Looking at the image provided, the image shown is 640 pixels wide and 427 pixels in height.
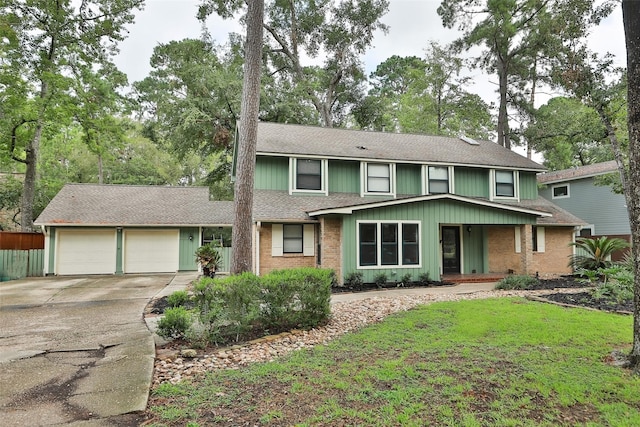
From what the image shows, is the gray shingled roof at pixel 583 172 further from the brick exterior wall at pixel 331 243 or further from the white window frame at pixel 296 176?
the brick exterior wall at pixel 331 243

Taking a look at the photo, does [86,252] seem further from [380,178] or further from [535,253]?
[535,253]

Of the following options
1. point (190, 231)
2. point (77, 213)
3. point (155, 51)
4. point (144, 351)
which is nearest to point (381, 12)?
point (155, 51)

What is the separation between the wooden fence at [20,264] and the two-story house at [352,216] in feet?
1.22

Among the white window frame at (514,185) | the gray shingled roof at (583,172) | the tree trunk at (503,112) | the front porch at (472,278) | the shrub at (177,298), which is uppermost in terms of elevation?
the tree trunk at (503,112)

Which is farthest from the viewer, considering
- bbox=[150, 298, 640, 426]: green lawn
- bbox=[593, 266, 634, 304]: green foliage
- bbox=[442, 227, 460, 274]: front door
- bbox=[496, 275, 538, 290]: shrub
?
bbox=[442, 227, 460, 274]: front door

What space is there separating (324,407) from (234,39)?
83.4 feet

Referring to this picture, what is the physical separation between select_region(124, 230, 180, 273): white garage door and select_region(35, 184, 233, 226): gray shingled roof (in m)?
0.75

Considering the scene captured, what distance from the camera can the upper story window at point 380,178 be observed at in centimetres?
1419

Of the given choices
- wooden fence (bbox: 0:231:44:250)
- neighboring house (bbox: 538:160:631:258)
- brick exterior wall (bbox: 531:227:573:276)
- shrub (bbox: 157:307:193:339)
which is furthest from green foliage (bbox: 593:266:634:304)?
wooden fence (bbox: 0:231:44:250)

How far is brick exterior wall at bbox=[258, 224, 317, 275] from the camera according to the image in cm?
1207

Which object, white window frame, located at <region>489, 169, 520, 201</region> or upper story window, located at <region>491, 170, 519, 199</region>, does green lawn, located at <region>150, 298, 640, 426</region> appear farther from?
upper story window, located at <region>491, 170, 519, 199</region>

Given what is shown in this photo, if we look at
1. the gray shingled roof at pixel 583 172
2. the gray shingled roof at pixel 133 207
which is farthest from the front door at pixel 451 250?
the gray shingled roof at pixel 583 172

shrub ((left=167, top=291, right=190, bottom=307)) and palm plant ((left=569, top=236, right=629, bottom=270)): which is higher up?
palm plant ((left=569, top=236, right=629, bottom=270))

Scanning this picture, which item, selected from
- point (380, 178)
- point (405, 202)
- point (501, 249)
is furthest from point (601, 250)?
point (380, 178)
